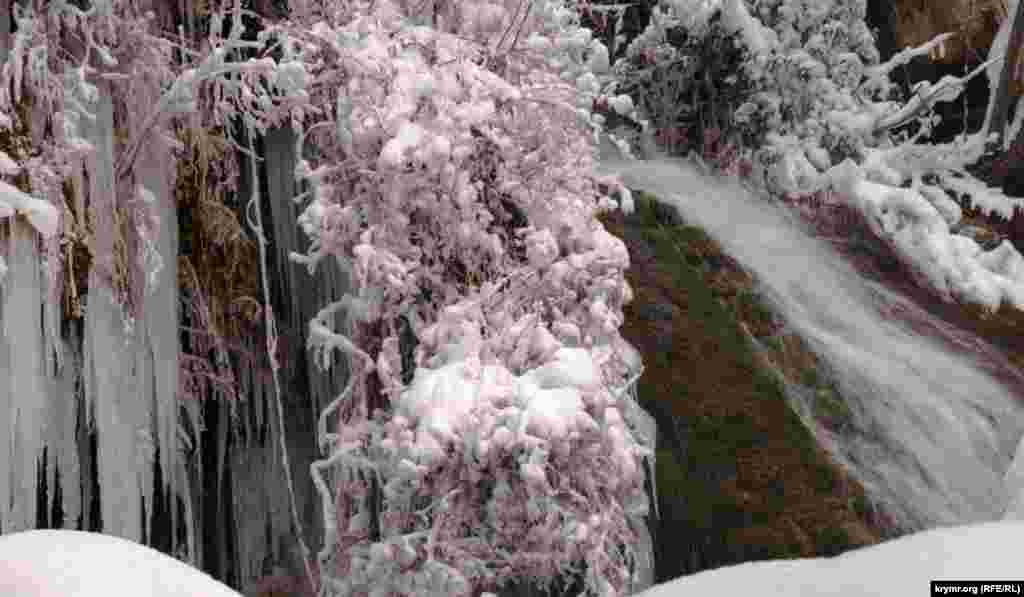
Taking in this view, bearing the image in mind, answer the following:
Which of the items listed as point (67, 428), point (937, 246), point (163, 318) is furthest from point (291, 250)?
point (937, 246)

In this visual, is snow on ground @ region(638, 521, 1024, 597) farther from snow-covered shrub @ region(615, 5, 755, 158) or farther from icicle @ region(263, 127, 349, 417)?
snow-covered shrub @ region(615, 5, 755, 158)

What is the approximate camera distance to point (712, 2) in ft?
21.8

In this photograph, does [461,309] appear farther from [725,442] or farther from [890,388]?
[890,388]

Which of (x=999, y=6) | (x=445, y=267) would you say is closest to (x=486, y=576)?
(x=445, y=267)

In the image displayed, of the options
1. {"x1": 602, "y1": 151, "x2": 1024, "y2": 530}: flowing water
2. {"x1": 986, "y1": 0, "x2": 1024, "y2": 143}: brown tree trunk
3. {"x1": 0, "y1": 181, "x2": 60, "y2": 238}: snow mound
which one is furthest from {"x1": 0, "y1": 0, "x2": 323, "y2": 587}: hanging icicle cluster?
{"x1": 986, "y1": 0, "x2": 1024, "y2": 143}: brown tree trunk

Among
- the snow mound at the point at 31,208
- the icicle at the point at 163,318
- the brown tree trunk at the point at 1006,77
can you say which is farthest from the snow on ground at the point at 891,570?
the brown tree trunk at the point at 1006,77

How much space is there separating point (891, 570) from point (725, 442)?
12.4 ft

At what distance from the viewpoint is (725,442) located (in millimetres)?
4777

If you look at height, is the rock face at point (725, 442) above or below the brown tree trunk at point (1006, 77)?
below

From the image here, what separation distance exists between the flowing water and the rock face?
108 millimetres

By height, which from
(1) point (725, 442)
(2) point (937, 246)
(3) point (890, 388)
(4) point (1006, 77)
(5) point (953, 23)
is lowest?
(1) point (725, 442)

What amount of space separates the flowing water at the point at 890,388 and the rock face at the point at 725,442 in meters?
0.11

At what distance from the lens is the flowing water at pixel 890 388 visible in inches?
185

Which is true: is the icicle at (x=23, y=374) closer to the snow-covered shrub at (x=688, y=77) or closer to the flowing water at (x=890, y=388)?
the flowing water at (x=890, y=388)
